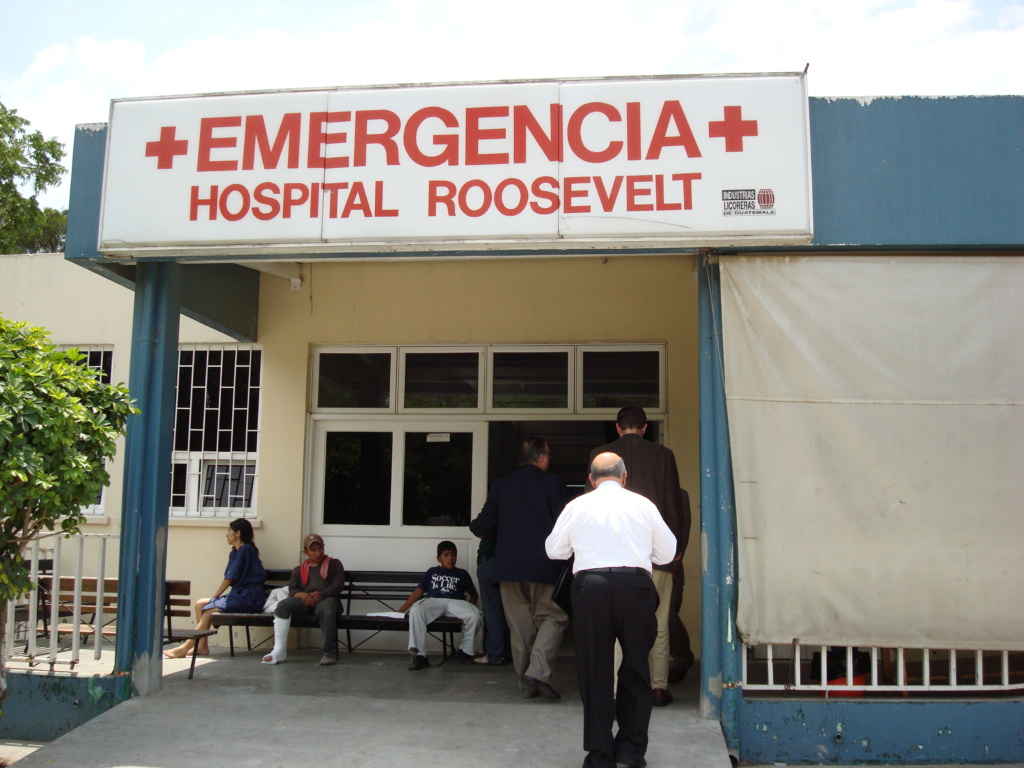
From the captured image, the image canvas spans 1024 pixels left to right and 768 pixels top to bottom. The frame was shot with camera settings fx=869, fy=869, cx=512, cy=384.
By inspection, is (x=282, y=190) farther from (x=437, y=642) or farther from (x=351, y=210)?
(x=437, y=642)

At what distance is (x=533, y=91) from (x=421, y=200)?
92 cm

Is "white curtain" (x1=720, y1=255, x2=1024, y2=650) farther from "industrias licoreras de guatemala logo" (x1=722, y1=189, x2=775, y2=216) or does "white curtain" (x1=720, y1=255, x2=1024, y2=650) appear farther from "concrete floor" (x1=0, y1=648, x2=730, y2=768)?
"concrete floor" (x1=0, y1=648, x2=730, y2=768)

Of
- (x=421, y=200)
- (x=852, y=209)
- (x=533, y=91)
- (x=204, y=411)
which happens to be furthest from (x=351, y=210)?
(x=204, y=411)

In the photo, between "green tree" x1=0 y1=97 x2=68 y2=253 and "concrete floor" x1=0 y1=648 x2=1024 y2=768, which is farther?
"green tree" x1=0 y1=97 x2=68 y2=253

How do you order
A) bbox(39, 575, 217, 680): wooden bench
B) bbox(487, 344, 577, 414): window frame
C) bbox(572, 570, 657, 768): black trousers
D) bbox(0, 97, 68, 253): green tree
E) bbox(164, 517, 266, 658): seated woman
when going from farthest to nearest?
1. bbox(0, 97, 68, 253): green tree
2. bbox(487, 344, 577, 414): window frame
3. bbox(164, 517, 266, 658): seated woman
4. bbox(39, 575, 217, 680): wooden bench
5. bbox(572, 570, 657, 768): black trousers

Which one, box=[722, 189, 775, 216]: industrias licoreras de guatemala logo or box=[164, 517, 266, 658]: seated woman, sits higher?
box=[722, 189, 775, 216]: industrias licoreras de guatemala logo

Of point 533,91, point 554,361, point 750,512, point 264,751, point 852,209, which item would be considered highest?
point 533,91

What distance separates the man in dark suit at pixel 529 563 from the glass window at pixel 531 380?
1.57m

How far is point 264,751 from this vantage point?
4.68 meters

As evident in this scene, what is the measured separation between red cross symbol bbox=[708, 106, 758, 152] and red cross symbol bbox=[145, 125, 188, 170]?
127 inches

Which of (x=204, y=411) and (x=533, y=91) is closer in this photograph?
(x=533, y=91)

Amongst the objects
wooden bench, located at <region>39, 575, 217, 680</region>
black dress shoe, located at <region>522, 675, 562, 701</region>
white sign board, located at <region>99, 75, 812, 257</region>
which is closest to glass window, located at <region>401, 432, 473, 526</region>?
wooden bench, located at <region>39, 575, 217, 680</region>

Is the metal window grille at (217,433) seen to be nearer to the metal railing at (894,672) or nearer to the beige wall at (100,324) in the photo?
the beige wall at (100,324)

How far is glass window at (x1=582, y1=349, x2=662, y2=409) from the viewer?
7.54 meters
